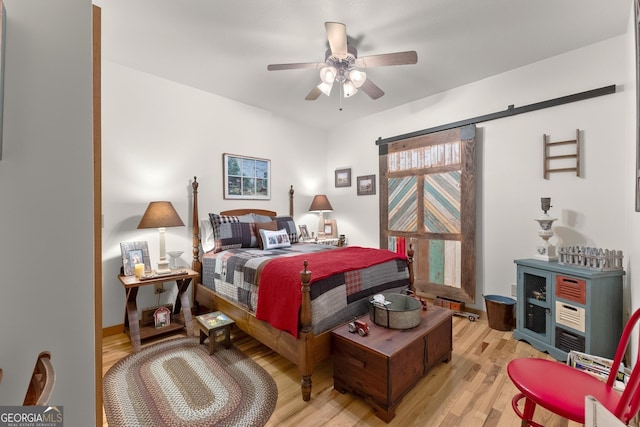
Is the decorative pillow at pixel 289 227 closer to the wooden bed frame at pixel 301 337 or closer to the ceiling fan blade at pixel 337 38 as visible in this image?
the wooden bed frame at pixel 301 337

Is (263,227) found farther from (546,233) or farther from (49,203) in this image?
(546,233)

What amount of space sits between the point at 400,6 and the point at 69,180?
2.27m

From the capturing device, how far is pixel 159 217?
105 inches

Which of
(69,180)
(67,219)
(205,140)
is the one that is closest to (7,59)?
(69,180)

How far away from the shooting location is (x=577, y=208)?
2486mm

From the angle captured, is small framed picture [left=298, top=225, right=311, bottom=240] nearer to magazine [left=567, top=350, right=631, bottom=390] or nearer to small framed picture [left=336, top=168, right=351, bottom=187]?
small framed picture [left=336, top=168, right=351, bottom=187]

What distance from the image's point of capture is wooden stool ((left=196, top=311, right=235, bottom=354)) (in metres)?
2.26

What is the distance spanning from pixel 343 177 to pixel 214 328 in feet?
10.4

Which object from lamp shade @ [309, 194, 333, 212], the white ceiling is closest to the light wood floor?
lamp shade @ [309, 194, 333, 212]

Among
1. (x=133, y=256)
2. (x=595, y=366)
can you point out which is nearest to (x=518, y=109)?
(x=595, y=366)

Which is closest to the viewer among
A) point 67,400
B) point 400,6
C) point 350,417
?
point 67,400

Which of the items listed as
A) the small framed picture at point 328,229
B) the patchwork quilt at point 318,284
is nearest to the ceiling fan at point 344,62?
the patchwork quilt at point 318,284

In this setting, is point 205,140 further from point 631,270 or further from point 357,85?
point 631,270

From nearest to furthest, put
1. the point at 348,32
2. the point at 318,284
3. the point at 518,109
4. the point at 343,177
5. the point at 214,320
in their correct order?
1. the point at 318,284
2. the point at 348,32
3. the point at 214,320
4. the point at 518,109
5. the point at 343,177
